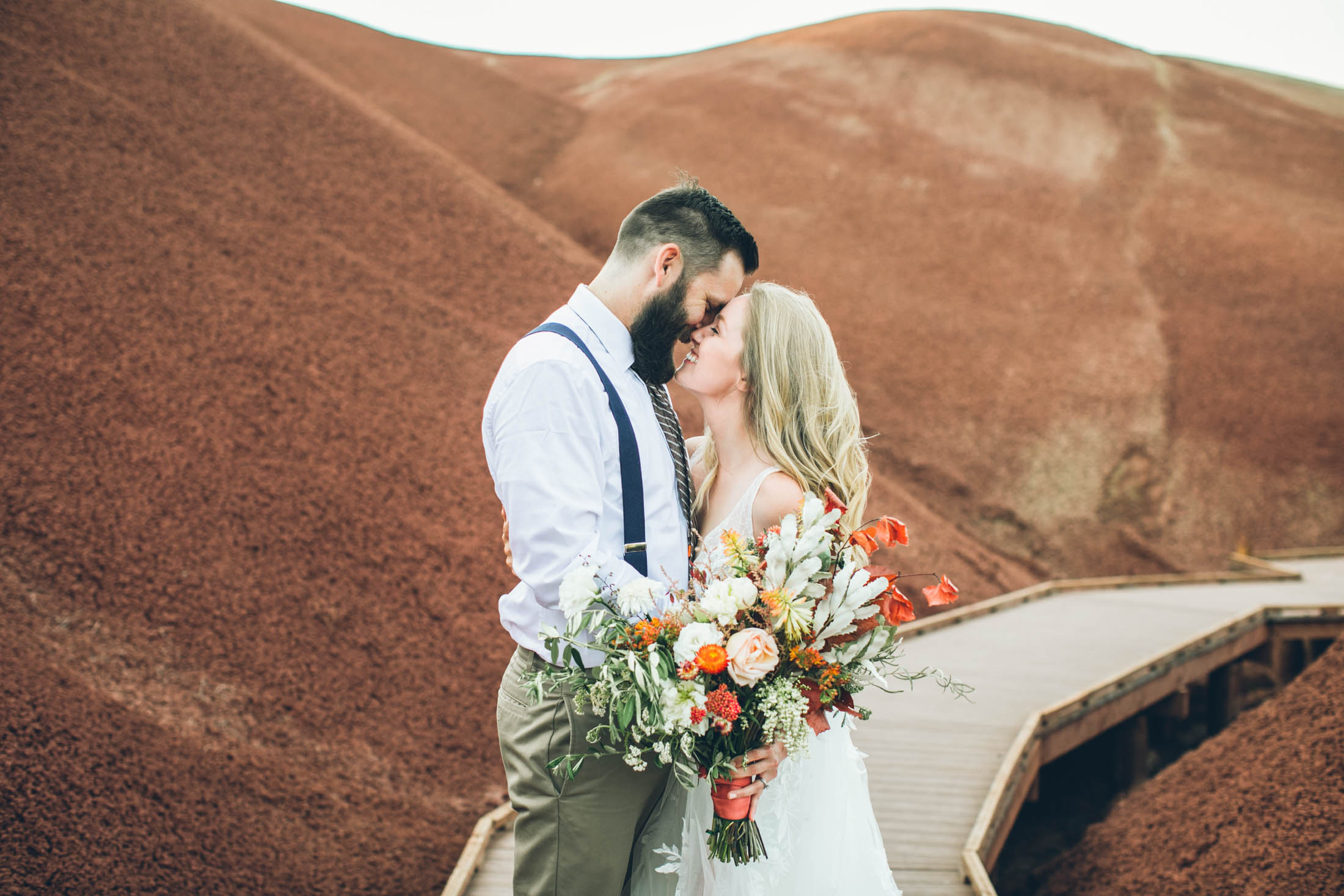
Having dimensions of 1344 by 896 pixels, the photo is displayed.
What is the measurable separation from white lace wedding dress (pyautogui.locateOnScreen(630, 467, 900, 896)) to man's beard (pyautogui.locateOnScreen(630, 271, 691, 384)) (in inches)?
21.6

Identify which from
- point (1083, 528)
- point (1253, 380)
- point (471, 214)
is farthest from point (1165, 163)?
point (471, 214)

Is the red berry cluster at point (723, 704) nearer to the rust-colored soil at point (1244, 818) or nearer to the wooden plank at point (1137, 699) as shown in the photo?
the rust-colored soil at point (1244, 818)

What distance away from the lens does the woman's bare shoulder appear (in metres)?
2.80

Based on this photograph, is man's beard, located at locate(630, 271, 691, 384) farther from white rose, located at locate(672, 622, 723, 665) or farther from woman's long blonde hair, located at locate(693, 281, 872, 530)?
white rose, located at locate(672, 622, 723, 665)

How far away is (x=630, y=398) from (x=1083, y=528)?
14615 mm

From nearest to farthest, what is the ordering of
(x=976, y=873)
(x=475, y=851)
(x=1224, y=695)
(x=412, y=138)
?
(x=976, y=873) → (x=475, y=851) → (x=1224, y=695) → (x=412, y=138)

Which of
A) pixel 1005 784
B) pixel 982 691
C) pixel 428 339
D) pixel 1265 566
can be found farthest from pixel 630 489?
pixel 1265 566

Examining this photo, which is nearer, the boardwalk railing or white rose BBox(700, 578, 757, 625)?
white rose BBox(700, 578, 757, 625)

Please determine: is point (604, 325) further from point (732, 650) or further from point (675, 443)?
point (732, 650)

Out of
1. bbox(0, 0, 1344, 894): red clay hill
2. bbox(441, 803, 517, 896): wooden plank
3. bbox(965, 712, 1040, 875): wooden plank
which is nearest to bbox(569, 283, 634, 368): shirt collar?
bbox(441, 803, 517, 896): wooden plank

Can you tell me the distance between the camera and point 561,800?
7.56 feet

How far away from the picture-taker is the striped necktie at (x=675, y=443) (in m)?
2.59

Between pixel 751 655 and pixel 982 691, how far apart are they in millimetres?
5415

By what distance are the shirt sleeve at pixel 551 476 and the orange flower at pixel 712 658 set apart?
0.28 meters
